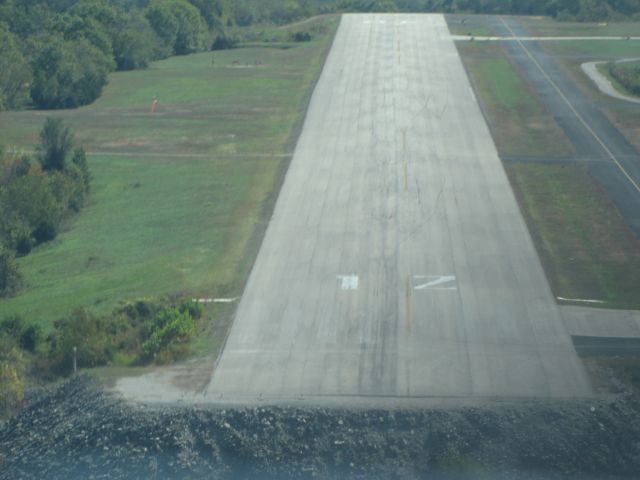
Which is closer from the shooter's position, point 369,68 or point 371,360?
point 371,360

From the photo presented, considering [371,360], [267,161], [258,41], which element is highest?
[371,360]

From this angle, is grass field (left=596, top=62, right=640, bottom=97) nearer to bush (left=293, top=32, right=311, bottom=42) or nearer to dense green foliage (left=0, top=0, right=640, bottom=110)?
dense green foliage (left=0, top=0, right=640, bottom=110)

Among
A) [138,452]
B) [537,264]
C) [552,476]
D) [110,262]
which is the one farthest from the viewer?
[110,262]

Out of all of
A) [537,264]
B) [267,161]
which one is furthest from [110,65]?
[537,264]

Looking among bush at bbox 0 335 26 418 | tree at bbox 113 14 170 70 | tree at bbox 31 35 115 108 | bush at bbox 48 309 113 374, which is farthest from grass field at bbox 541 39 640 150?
bush at bbox 0 335 26 418

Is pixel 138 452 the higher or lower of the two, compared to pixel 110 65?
higher

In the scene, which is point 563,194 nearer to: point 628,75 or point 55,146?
point 55,146

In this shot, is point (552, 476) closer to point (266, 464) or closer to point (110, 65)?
point (266, 464)
